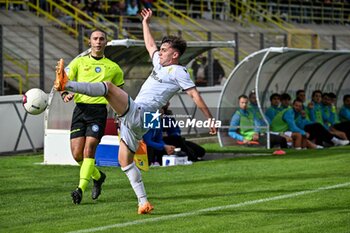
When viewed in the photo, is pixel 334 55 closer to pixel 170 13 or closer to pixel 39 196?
pixel 170 13

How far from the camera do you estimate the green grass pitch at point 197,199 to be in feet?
34.8

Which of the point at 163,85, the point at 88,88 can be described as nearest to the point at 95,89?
the point at 88,88

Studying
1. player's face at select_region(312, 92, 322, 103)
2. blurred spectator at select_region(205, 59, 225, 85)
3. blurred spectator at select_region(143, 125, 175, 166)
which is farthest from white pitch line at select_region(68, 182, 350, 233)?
blurred spectator at select_region(205, 59, 225, 85)

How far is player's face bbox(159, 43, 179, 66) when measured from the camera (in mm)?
11797

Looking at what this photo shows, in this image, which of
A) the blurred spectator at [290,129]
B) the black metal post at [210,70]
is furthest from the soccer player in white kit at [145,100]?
the black metal post at [210,70]

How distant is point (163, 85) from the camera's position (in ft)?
38.8

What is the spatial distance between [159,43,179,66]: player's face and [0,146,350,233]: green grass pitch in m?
1.73

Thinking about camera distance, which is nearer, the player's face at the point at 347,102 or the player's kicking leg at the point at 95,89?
the player's kicking leg at the point at 95,89

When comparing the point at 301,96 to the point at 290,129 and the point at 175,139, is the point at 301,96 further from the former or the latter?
the point at 175,139

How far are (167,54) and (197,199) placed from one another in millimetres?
2124

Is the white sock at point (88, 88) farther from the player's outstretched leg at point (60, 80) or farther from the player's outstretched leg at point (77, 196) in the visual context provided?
the player's outstretched leg at point (77, 196)

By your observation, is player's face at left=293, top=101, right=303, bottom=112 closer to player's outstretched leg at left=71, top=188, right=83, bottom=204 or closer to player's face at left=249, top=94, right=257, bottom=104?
player's face at left=249, top=94, right=257, bottom=104

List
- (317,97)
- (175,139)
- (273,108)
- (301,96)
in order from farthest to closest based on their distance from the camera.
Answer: (317,97)
(301,96)
(273,108)
(175,139)

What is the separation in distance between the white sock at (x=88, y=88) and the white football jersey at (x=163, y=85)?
2.89ft
